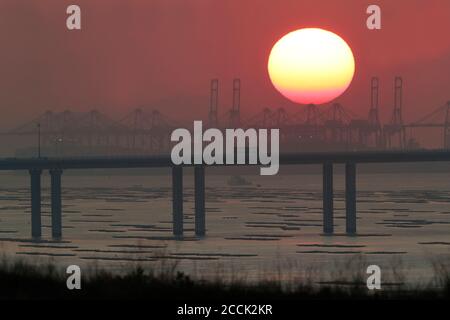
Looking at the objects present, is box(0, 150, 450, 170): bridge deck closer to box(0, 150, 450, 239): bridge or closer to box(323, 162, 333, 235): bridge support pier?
box(0, 150, 450, 239): bridge

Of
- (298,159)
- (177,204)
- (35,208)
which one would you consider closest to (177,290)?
(35,208)

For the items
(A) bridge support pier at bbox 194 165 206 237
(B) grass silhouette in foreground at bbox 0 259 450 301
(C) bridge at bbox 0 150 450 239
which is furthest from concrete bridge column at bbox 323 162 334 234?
(B) grass silhouette in foreground at bbox 0 259 450 301

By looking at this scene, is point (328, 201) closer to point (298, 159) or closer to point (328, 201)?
point (328, 201)

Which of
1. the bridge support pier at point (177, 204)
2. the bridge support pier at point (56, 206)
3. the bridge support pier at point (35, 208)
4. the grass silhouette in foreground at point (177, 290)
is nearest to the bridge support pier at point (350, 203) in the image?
the bridge support pier at point (177, 204)

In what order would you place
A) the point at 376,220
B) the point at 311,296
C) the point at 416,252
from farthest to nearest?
the point at 376,220
the point at 416,252
the point at 311,296

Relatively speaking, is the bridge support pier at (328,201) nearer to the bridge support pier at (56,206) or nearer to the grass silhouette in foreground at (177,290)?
the bridge support pier at (56,206)

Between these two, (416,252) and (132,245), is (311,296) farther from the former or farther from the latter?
(132,245)
